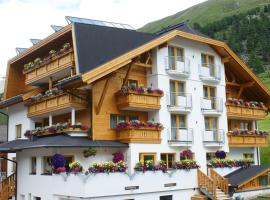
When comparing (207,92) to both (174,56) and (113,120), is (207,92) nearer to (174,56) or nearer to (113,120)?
(174,56)

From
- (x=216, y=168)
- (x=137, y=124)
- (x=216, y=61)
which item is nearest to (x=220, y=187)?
(x=216, y=168)

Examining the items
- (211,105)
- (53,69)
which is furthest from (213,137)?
(53,69)

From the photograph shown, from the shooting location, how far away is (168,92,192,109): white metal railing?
29094mm

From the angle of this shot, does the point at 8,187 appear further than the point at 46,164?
Yes

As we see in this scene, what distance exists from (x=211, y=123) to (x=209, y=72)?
387 centimetres

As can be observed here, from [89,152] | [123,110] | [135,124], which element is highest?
[123,110]

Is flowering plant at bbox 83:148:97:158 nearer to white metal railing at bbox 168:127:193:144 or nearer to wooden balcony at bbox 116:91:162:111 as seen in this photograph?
wooden balcony at bbox 116:91:162:111

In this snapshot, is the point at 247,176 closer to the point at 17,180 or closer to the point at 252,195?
the point at 252,195

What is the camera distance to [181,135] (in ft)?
95.7

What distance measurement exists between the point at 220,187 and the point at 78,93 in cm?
1116

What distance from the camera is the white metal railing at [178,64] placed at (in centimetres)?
2942

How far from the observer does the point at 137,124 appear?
26.0 meters

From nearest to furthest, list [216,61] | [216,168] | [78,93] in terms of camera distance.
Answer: [78,93] < [216,168] < [216,61]

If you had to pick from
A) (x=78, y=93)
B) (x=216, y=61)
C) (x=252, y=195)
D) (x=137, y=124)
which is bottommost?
(x=252, y=195)
